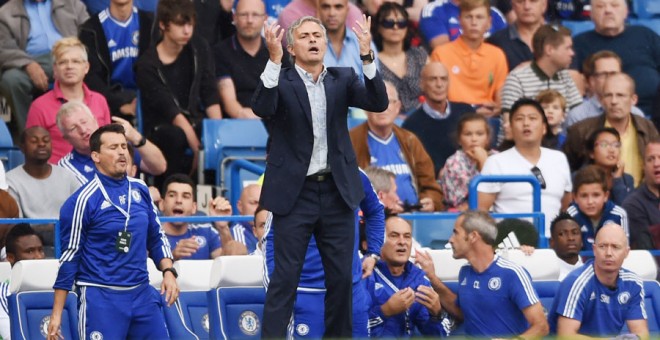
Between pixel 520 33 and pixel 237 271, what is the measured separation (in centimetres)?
572

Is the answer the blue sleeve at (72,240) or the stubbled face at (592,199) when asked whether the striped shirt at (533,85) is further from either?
the blue sleeve at (72,240)

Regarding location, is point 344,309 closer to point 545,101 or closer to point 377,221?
point 377,221

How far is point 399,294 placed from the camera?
34.1 feet

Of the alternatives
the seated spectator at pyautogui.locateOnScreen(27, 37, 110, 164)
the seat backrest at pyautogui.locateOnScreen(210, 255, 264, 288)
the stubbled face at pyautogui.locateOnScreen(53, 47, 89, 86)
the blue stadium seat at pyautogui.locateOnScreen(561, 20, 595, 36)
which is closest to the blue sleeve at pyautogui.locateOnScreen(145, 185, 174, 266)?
the seat backrest at pyautogui.locateOnScreen(210, 255, 264, 288)

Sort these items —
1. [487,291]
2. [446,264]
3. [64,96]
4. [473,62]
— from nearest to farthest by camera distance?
1. [487,291]
2. [446,264]
3. [64,96]
4. [473,62]

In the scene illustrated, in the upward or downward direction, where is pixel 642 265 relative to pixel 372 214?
downward

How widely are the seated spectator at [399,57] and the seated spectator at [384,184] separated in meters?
2.48

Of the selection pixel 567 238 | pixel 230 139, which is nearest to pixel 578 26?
pixel 230 139

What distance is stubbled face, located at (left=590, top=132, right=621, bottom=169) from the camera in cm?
1327

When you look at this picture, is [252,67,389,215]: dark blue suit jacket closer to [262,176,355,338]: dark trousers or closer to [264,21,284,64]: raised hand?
[262,176,355,338]: dark trousers

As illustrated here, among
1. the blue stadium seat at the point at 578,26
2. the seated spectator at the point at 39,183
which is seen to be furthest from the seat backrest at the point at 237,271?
the blue stadium seat at the point at 578,26

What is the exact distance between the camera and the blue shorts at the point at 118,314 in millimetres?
9602

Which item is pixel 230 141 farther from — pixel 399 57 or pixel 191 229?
pixel 399 57

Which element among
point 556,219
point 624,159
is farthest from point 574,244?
point 624,159
